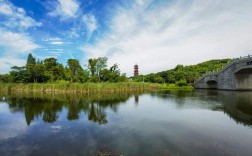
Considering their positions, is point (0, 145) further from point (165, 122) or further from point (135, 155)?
point (165, 122)

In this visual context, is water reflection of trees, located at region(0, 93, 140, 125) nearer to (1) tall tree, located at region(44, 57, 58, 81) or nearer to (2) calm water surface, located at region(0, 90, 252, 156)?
(2) calm water surface, located at region(0, 90, 252, 156)

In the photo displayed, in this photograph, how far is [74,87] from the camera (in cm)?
3534

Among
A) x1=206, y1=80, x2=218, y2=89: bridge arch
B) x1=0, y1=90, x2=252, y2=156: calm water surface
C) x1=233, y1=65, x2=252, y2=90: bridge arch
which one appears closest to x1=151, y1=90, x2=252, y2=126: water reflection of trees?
x1=0, y1=90, x2=252, y2=156: calm water surface

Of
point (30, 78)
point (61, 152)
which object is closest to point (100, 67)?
point (30, 78)

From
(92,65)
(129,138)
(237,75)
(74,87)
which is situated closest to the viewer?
Answer: (129,138)

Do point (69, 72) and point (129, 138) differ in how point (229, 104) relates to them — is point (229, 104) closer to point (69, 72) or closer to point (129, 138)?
point (129, 138)

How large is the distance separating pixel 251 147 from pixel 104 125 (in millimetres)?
7095

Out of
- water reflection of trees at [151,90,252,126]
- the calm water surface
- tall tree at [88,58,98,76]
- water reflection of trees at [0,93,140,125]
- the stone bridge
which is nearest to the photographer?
the calm water surface

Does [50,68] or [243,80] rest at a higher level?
[50,68]

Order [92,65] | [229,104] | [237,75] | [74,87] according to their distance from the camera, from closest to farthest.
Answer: [229,104]
[237,75]
[74,87]
[92,65]

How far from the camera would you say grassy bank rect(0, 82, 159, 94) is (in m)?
35.5

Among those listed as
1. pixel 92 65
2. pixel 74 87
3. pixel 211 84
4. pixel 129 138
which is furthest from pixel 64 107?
pixel 211 84

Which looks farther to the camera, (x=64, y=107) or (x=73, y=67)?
(x=73, y=67)

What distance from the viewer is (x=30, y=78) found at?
49.2m
